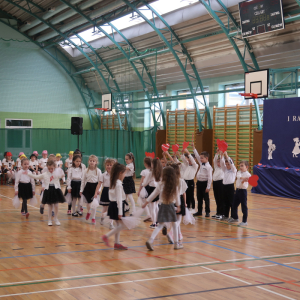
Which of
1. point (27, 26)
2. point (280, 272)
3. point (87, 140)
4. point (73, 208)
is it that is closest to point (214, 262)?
point (280, 272)

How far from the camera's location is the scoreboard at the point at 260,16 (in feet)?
39.2

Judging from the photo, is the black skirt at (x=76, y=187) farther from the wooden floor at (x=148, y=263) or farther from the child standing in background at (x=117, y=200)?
the child standing in background at (x=117, y=200)

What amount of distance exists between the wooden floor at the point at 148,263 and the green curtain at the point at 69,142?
928 centimetres

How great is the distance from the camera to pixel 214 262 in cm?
508

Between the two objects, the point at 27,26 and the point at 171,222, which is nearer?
the point at 171,222

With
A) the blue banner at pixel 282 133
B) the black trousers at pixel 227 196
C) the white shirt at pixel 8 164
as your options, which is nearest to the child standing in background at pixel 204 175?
the black trousers at pixel 227 196

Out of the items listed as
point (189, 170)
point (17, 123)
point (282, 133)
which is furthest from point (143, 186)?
point (17, 123)

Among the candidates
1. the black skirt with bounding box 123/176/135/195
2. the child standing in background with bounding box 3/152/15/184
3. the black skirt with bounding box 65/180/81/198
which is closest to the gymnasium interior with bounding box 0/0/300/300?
the child standing in background with bounding box 3/152/15/184

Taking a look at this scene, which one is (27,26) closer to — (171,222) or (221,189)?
(221,189)

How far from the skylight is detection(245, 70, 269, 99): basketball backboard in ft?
12.2

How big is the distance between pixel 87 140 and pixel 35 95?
4.75 meters

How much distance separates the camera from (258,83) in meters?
13.1

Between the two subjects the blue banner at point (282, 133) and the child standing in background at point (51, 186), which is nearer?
the child standing in background at point (51, 186)

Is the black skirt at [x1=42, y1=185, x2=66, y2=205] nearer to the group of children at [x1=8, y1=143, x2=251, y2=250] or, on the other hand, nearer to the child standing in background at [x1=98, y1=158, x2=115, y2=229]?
the group of children at [x1=8, y1=143, x2=251, y2=250]
